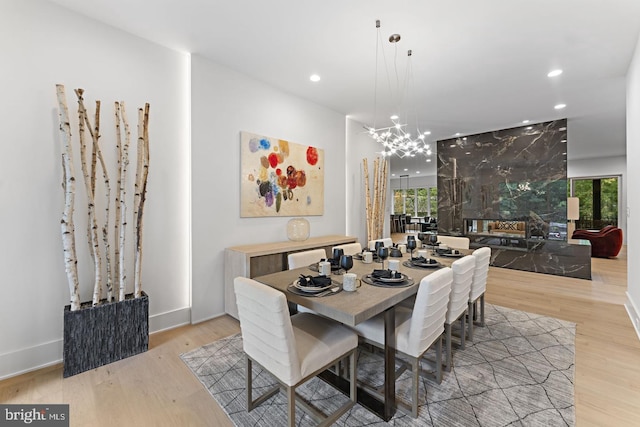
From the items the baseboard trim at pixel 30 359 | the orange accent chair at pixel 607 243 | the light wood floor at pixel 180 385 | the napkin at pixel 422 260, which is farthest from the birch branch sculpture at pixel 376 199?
the orange accent chair at pixel 607 243

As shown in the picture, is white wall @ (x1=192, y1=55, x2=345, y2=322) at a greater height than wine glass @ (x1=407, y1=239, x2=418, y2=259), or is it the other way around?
white wall @ (x1=192, y1=55, x2=345, y2=322)

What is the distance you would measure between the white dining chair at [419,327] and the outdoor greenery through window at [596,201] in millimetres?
11103

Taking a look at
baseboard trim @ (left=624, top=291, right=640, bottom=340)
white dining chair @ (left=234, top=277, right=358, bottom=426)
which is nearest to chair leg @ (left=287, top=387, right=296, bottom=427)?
white dining chair @ (left=234, top=277, right=358, bottom=426)

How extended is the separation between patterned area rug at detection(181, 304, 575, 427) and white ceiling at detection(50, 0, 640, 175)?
2947 millimetres

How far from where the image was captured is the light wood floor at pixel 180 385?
1.72 meters

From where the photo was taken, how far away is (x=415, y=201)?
559 inches

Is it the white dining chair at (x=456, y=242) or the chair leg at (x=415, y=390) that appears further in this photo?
the white dining chair at (x=456, y=242)

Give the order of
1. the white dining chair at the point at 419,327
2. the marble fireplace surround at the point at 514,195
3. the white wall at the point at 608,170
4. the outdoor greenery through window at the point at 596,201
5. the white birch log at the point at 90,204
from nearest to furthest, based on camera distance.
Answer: the white dining chair at the point at 419,327 → the white birch log at the point at 90,204 → the marble fireplace surround at the point at 514,195 → the white wall at the point at 608,170 → the outdoor greenery through window at the point at 596,201

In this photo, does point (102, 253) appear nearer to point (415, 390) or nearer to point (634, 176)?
point (415, 390)

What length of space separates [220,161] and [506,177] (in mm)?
5706

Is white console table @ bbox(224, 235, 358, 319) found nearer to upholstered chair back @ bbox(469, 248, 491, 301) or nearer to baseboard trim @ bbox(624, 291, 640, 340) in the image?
upholstered chair back @ bbox(469, 248, 491, 301)

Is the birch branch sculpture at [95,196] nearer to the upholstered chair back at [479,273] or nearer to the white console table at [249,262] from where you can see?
the white console table at [249,262]

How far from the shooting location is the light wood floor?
67.9 inches

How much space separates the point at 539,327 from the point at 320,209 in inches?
121
